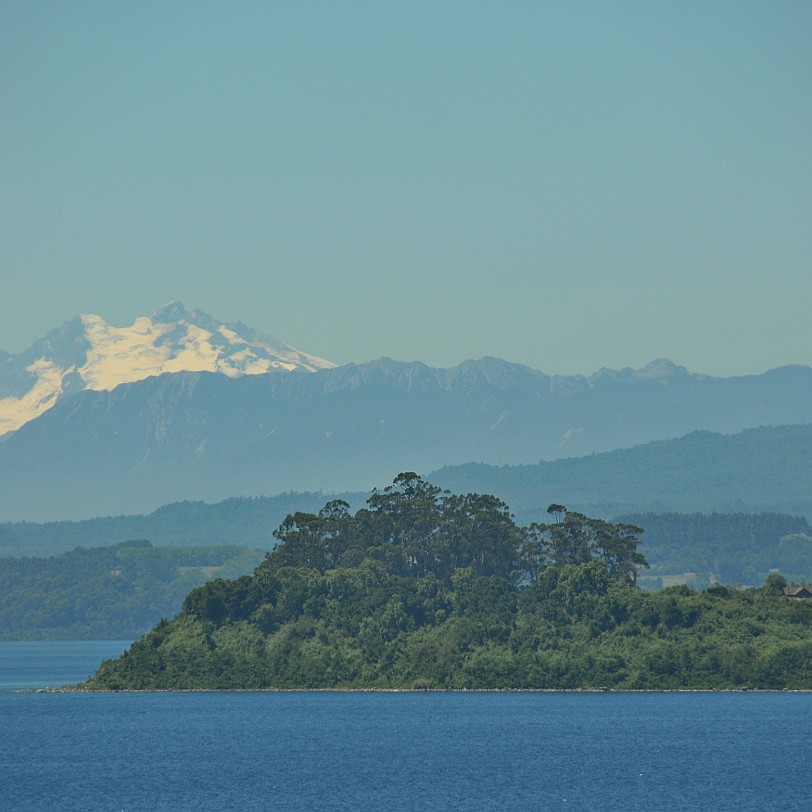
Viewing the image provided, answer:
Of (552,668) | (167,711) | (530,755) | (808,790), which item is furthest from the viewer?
(552,668)

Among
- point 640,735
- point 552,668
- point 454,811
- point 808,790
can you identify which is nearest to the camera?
point 454,811

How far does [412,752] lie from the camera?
14938 centimetres

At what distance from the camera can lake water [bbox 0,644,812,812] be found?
411 feet

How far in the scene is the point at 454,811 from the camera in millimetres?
118312

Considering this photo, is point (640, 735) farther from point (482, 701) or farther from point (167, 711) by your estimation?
point (167, 711)

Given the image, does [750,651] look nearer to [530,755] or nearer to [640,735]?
[640,735]

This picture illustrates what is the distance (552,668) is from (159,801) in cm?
8316

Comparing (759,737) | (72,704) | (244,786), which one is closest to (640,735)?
(759,737)

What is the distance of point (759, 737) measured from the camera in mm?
154625

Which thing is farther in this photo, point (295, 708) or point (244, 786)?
point (295, 708)

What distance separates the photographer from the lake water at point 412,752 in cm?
12525

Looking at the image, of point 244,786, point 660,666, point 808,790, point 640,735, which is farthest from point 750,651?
point 244,786

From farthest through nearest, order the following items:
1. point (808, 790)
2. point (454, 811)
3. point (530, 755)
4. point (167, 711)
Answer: point (167, 711) → point (530, 755) → point (808, 790) → point (454, 811)

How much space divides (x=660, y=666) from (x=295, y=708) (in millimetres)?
40845
